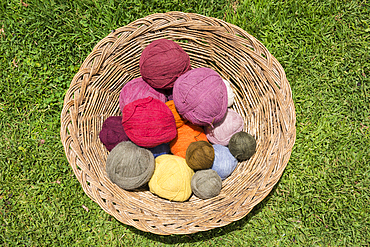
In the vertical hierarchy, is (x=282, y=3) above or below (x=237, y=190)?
above

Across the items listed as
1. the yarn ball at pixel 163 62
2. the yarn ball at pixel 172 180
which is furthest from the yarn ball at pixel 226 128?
the yarn ball at pixel 163 62

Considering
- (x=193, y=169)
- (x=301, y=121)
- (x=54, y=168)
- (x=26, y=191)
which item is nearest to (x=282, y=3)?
(x=301, y=121)

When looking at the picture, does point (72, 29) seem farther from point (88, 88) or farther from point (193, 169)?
point (193, 169)

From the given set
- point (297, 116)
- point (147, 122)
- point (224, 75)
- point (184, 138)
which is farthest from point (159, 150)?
point (297, 116)

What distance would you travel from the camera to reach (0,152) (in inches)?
67.8

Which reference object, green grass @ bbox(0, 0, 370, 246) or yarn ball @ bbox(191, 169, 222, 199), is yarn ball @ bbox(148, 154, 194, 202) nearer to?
yarn ball @ bbox(191, 169, 222, 199)

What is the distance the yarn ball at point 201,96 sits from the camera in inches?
48.7

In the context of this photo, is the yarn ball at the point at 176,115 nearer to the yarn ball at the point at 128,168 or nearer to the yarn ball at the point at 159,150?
the yarn ball at the point at 159,150

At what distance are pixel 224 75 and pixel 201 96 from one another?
0.36 m

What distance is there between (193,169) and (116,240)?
0.83m

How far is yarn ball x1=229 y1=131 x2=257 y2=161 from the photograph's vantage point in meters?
1.33

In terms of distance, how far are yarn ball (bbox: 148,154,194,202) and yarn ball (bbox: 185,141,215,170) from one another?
7 centimetres

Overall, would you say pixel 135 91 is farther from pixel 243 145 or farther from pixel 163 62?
pixel 243 145

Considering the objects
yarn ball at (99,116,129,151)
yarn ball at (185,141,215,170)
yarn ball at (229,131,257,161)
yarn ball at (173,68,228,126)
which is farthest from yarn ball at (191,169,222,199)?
yarn ball at (99,116,129,151)
